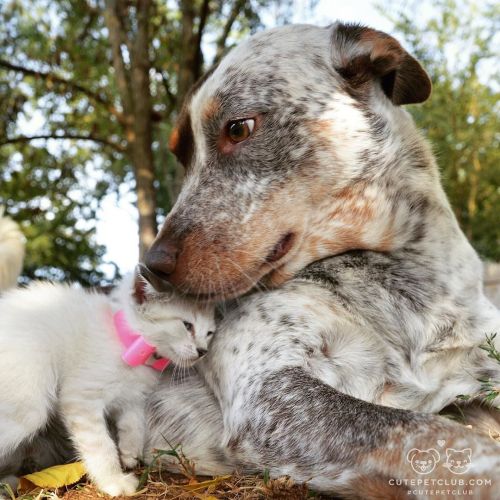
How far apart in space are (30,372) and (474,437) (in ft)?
4.59

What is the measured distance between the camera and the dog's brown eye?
8.00ft

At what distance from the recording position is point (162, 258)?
221 centimetres

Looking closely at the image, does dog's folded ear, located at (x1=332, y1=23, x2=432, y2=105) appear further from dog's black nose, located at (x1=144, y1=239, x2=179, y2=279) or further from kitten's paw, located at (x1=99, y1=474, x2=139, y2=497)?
kitten's paw, located at (x1=99, y1=474, x2=139, y2=497)

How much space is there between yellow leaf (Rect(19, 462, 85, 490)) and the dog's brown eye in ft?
4.17

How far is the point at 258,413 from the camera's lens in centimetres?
201

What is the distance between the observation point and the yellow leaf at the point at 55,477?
209 centimetres

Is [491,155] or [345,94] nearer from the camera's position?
[345,94]

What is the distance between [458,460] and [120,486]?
1.04m

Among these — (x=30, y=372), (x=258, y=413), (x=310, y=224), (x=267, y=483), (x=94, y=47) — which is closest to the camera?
(x=267, y=483)

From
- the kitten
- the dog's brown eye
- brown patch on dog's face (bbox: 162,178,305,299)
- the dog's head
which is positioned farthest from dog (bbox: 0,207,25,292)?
the dog's brown eye

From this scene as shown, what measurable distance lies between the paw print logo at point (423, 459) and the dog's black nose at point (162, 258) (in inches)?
38.3

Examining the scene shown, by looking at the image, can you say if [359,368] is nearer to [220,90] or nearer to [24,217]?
[220,90]

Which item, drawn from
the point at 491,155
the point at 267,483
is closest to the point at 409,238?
the point at 267,483

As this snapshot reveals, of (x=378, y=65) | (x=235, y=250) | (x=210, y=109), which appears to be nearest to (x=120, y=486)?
(x=235, y=250)
